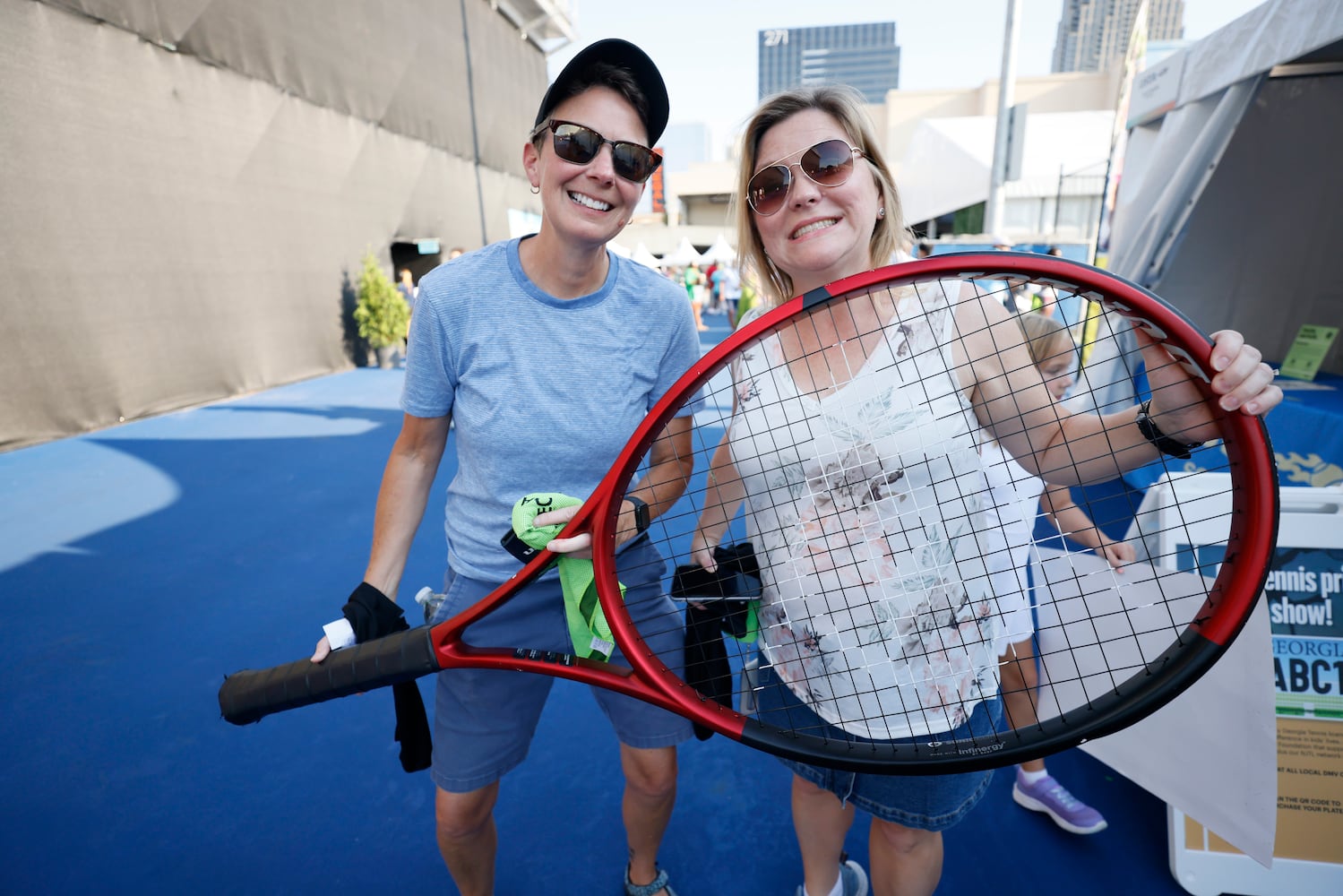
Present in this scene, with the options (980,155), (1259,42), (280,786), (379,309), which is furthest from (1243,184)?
(379,309)

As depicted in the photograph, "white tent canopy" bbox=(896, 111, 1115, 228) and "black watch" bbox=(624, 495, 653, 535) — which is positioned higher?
"white tent canopy" bbox=(896, 111, 1115, 228)

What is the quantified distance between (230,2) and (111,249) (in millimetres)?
3878

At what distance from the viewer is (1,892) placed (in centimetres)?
183

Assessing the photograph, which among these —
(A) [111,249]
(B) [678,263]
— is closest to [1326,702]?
(A) [111,249]

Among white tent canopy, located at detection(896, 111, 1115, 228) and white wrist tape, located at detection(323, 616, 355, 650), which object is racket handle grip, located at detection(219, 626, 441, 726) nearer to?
white wrist tape, located at detection(323, 616, 355, 650)

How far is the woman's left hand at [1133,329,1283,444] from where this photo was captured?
34.3 inches

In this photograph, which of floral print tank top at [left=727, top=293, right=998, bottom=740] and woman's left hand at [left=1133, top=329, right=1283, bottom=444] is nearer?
woman's left hand at [left=1133, top=329, right=1283, bottom=444]

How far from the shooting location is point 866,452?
115 cm

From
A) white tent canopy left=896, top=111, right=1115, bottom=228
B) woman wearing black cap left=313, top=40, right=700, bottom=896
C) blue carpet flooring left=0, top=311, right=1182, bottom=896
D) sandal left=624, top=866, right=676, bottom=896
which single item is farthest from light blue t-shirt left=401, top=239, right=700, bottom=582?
white tent canopy left=896, top=111, right=1115, bottom=228

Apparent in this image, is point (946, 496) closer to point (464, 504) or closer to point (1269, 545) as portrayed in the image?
point (1269, 545)

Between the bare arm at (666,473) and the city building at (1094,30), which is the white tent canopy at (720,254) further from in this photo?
the city building at (1094,30)

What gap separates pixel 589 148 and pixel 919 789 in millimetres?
1360

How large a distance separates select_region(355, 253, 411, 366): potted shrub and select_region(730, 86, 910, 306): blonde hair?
35.2ft

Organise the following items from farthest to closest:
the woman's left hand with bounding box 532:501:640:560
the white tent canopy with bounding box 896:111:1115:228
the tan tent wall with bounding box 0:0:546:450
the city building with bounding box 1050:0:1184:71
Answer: the city building with bounding box 1050:0:1184:71
the white tent canopy with bounding box 896:111:1115:228
the tan tent wall with bounding box 0:0:546:450
the woman's left hand with bounding box 532:501:640:560
